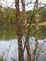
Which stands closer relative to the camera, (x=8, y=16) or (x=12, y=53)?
(x=8, y=16)

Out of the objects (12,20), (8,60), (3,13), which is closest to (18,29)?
(12,20)

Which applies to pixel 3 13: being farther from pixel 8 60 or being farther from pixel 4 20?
pixel 8 60


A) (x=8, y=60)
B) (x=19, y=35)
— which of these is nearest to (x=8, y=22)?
(x=19, y=35)

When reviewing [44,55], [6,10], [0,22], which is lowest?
[44,55]

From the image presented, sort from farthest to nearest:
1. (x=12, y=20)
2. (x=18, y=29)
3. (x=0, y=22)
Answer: (x=0, y=22), (x=12, y=20), (x=18, y=29)

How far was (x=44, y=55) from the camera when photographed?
7.25 m

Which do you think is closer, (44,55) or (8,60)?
(8,60)

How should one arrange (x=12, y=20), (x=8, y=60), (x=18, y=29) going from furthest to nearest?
(x=8, y=60) < (x=12, y=20) < (x=18, y=29)

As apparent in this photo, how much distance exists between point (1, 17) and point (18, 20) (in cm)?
131

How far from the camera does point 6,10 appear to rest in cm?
360

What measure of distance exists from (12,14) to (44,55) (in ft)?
12.8

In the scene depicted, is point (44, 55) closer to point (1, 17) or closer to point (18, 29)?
point (1, 17)

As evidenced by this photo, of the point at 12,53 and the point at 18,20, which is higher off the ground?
the point at 18,20

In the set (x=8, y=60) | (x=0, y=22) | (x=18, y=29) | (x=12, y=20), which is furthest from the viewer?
(x=8, y=60)
